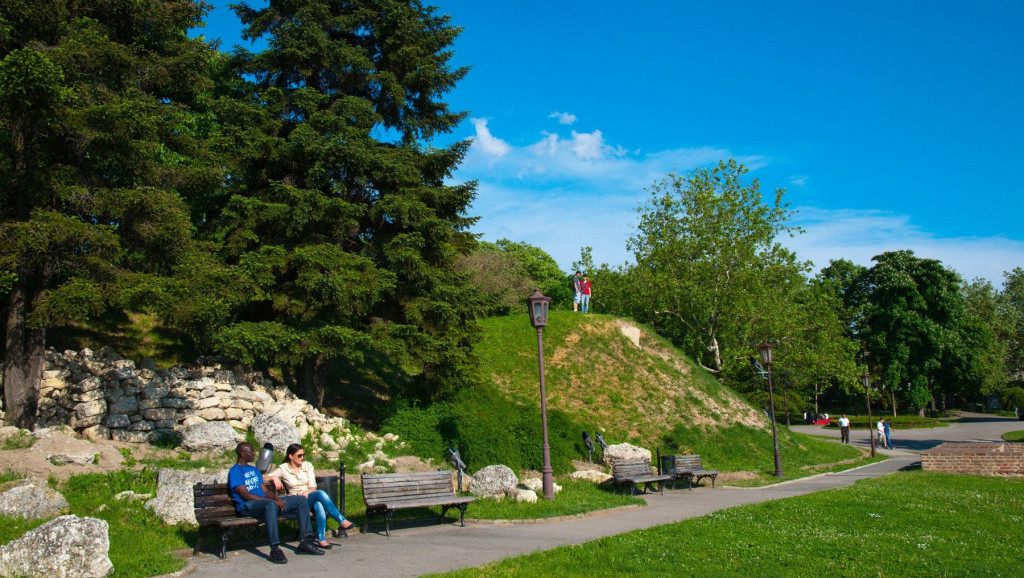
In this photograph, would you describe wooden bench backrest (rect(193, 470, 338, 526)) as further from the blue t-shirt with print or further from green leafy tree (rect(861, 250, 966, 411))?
green leafy tree (rect(861, 250, 966, 411))

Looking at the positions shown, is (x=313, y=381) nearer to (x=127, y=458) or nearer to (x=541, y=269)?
(x=127, y=458)

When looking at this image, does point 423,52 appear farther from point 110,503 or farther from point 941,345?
point 941,345

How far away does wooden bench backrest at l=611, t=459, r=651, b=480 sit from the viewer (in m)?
13.7

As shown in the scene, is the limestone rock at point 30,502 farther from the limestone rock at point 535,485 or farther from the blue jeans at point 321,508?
the limestone rock at point 535,485

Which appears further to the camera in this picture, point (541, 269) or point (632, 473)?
point (541, 269)

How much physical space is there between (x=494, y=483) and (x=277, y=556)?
5.08 meters

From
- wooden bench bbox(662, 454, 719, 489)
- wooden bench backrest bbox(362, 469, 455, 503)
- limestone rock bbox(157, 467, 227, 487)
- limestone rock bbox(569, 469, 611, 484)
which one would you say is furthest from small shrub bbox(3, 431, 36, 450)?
wooden bench bbox(662, 454, 719, 489)

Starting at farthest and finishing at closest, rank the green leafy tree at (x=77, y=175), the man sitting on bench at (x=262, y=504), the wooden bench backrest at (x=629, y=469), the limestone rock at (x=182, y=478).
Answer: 1. the wooden bench backrest at (x=629, y=469)
2. the green leafy tree at (x=77, y=175)
3. the limestone rock at (x=182, y=478)
4. the man sitting on bench at (x=262, y=504)

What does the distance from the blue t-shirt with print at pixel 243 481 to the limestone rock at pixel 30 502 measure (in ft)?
9.69

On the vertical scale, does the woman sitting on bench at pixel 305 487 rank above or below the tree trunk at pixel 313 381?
below

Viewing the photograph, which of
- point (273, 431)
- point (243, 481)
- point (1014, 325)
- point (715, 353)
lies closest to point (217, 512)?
point (243, 481)

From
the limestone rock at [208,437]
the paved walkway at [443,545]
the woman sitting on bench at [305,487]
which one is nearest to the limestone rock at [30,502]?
the paved walkway at [443,545]

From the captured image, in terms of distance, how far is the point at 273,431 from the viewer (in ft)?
44.8

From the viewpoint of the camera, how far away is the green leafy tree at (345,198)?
15656 millimetres
